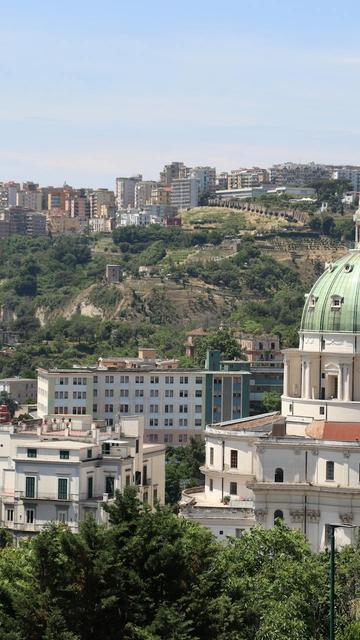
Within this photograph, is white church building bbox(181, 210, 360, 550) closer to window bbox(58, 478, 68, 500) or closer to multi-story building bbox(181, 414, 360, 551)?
multi-story building bbox(181, 414, 360, 551)

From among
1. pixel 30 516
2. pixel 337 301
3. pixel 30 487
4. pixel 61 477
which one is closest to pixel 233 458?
pixel 61 477

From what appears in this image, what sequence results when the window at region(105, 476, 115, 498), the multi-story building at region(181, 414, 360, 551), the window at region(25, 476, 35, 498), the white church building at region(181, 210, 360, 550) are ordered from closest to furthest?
the multi-story building at region(181, 414, 360, 551) → the white church building at region(181, 210, 360, 550) → the window at region(25, 476, 35, 498) → the window at region(105, 476, 115, 498)

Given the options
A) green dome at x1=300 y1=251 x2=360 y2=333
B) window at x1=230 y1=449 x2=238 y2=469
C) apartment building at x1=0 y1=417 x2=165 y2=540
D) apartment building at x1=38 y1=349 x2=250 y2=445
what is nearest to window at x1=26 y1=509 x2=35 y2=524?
apartment building at x1=0 y1=417 x2=165 y2=540

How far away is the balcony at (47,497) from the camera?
111875 millimetres

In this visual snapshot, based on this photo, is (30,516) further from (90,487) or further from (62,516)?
(90,487)

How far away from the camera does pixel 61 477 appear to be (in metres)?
113

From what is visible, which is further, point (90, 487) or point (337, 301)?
point (337, 301)

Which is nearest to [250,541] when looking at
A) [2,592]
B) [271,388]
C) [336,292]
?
[2,592]

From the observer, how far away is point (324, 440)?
11144cm

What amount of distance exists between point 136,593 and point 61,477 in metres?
38.4

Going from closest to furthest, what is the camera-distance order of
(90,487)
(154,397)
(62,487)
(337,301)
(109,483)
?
(62,487), (90,487), (109,483), (337,301), (154,397)

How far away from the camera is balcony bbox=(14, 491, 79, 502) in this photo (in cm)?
11188

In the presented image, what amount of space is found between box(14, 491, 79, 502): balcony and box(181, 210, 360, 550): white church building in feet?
17.3

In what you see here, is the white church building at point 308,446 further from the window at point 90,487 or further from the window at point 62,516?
Result: the window at point 62,516
